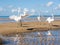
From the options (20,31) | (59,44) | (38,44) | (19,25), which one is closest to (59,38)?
(59,44)

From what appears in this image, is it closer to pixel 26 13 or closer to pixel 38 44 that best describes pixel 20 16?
pixel 26 13

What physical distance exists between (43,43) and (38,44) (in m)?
0.37

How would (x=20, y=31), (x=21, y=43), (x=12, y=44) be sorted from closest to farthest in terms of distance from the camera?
(x=21, y=43)
(x=12, y=44)
(x=20, y=31)

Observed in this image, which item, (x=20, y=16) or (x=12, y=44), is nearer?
(x=12, y=44)

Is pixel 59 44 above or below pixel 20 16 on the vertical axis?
below

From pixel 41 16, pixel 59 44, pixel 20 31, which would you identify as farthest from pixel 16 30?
pixel 59 44

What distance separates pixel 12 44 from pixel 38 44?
145 cm

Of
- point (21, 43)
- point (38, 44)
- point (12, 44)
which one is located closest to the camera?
point (21, 43)

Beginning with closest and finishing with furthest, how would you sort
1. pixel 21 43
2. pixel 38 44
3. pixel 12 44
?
1. pixel 21 43
2. pixel 38 44
3. pixel 12 44

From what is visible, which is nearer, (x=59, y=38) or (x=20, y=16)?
(x=59, y=38)

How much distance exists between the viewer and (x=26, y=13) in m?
19.7

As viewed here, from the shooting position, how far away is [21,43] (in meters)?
11.0

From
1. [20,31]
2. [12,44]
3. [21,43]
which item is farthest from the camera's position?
[20,31]

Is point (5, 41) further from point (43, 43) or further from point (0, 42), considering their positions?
point (43, 43)
